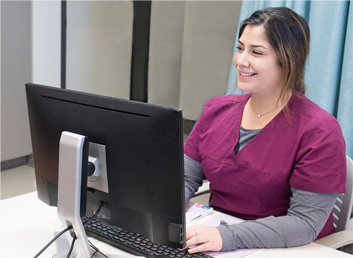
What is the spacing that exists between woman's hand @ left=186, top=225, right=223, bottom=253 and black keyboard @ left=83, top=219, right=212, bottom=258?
21mm

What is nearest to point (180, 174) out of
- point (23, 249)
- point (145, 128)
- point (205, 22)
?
point (145, 128)

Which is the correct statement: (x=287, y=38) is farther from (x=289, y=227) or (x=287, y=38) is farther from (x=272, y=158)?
(x=289, y=227)

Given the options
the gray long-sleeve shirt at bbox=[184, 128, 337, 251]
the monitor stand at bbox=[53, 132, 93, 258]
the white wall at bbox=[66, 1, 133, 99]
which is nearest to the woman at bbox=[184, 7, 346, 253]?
→ the gray long-sleeve shirt at bbox=[184, 128, 337, 251]

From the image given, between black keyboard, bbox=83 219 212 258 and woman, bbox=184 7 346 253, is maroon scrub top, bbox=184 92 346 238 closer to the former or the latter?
woman, bbox=184 7 346 253

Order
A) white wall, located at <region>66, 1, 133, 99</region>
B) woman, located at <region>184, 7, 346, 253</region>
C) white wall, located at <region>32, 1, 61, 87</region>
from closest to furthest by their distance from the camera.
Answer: woman, located at <region>184, 7, 346, 253</region>
white wall, located at <region>66, 1, 133, 99</region>
white wall, located at <region>32, 1, 61, 87</region>

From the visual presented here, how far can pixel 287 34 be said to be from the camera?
5.30ft

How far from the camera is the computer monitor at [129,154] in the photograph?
1.13 meters

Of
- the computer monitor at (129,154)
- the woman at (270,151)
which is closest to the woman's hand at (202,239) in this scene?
the woman at (270,151)

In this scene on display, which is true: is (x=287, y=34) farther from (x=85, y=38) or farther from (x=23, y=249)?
(x=85, y=38)

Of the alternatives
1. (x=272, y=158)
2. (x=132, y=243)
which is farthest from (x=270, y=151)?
(x=132, y=243)

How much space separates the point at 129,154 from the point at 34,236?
1.59 feet

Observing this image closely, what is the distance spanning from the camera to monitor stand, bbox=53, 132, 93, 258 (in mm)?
1173

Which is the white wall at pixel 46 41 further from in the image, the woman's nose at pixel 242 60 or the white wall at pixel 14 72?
the woman's nose at pixel 242 60

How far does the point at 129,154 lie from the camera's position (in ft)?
3.87
